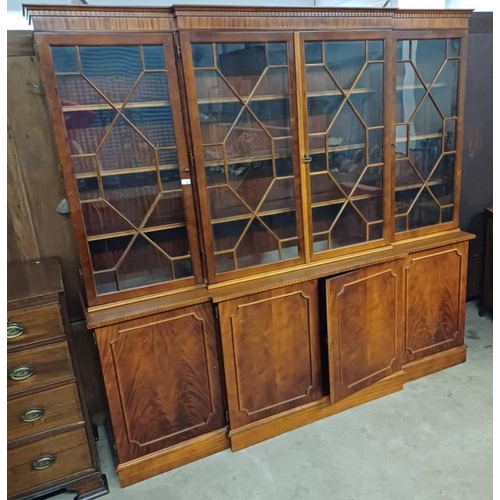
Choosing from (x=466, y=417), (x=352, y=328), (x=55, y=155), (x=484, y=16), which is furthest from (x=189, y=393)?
(x=484, y=16)

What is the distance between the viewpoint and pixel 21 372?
5.69ft

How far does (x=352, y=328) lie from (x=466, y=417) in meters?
0.73

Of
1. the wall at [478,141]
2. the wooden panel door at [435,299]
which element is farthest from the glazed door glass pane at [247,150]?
A: the wall at [478,141]

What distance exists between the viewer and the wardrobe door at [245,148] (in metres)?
1.84

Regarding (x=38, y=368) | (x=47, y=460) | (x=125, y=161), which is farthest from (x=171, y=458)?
(x=125, y=161)

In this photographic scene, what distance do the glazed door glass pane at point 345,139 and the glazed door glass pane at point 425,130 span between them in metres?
0.18

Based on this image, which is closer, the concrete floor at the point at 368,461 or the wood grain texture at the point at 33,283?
the wood grain texture at the point at 33,283

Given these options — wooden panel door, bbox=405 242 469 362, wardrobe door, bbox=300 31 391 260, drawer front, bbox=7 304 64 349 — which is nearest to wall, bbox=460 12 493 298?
wooden panel door, bbox=405 242 469 362

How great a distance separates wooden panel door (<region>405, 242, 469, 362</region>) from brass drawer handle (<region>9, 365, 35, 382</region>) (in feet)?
6.12

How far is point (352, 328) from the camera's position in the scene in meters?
2.24

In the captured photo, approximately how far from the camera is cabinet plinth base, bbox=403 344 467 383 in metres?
2.54

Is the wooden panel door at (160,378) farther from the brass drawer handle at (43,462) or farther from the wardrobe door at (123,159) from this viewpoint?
the brass drawer handle at (43,462)

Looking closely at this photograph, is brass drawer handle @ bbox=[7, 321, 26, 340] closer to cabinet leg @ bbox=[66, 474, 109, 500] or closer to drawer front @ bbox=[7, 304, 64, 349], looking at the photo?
drawer front @ bbox=[7, 304, 64, 349]

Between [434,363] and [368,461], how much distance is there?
85 centimetres
